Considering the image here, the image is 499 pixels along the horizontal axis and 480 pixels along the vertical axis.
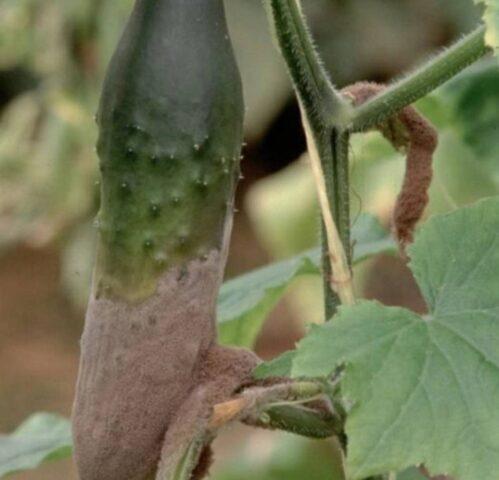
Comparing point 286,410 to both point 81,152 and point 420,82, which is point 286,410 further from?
point 81,152

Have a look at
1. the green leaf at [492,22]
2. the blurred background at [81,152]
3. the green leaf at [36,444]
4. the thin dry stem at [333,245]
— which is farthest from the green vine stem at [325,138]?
the blurred background at [81,152]

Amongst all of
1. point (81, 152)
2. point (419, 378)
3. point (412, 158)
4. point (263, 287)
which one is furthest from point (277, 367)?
point (81, 152)

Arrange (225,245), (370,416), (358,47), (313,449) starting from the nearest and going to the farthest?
(370,416) → (225,245) → (313,449) → (358,47)

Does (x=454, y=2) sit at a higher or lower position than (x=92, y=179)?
higher

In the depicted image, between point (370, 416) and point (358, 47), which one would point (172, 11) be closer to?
point (370, 416)

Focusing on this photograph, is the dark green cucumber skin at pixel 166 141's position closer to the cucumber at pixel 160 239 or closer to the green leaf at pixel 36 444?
the cucumber at pixel 160 239

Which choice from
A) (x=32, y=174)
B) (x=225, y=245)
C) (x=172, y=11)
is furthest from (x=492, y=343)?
(x=32, y=174)
